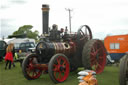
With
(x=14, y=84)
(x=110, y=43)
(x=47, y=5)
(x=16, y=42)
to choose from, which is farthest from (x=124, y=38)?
(x=16, y=42)

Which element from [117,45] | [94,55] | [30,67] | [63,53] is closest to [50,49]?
[63,53]

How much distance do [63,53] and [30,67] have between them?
1.22 meters

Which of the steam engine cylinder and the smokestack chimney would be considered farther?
the smokestack chimney

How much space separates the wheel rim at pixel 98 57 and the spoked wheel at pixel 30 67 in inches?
80.5

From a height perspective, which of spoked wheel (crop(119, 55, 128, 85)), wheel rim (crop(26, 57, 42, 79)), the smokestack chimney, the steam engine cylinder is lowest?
wheel rim (crop(26, 57, 42, 79))

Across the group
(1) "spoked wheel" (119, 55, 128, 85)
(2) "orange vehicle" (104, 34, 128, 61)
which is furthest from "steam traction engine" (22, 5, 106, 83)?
(2) "orange vehicle" (104, 34, 128, 61)

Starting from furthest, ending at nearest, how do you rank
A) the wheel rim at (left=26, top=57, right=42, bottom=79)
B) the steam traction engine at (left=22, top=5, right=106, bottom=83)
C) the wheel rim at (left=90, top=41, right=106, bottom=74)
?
the wheel rim at (left=90, top=41, right=106, bottom=74)
the wheel rim at (left=26, top=57, right=42, bottom=79)
the steam traction engine at (left=22, top=5, right=106, bottom=83)

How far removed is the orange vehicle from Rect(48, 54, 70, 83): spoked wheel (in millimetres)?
6462

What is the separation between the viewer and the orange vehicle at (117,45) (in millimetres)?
11043

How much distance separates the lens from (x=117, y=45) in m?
11.4

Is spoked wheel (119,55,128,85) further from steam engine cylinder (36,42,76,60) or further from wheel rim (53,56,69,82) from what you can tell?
steam engine cylinder (36,42,76,60)

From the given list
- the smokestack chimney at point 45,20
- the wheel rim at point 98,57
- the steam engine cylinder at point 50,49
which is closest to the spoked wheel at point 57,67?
the steam engine cylinder at point 50,49

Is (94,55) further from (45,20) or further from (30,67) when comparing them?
(30,67)

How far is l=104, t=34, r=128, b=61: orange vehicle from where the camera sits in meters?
11.0
